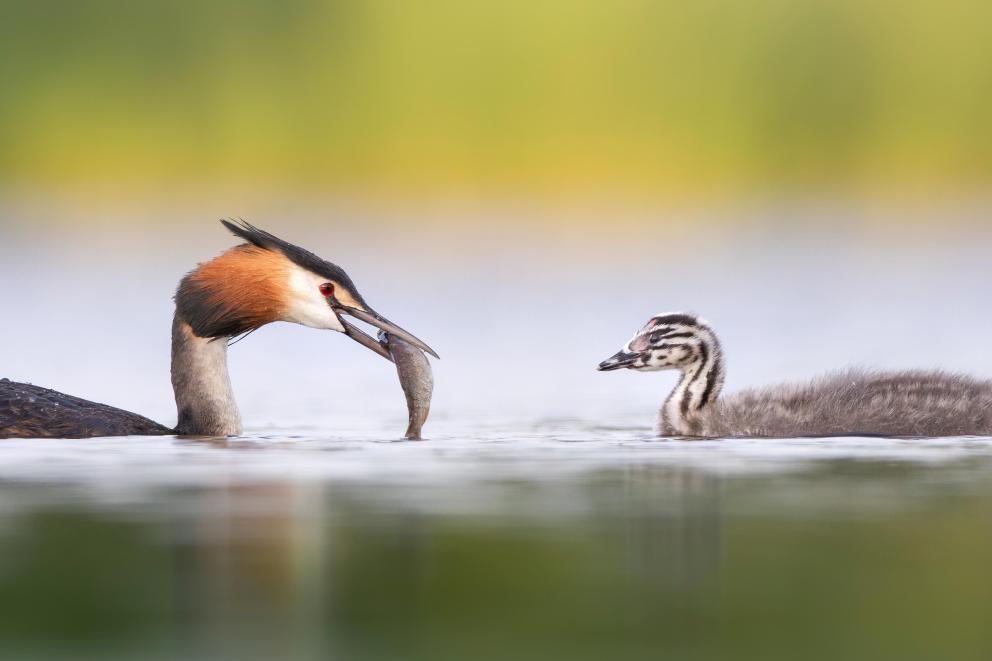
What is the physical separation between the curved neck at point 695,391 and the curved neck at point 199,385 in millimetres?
2195

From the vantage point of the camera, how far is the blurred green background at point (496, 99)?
19.7 meters

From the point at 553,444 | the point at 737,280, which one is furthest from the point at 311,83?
the point at 553,444

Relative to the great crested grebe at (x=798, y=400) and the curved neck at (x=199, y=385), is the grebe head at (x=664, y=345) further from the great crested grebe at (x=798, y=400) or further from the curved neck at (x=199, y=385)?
the curved neck at (x=199, y=385)

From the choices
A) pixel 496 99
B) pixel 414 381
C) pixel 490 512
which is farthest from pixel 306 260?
pixel 496 99

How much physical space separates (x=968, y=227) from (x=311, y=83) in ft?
23.3

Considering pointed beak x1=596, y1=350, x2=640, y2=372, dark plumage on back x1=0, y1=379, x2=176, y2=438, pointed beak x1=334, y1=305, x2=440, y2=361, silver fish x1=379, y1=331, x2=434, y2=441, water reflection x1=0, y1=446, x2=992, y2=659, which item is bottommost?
water reflection x1=0, y1=446, x2=992, y2=659

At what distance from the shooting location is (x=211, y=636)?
194 inches

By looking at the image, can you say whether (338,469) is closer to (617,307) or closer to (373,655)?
(373,655)

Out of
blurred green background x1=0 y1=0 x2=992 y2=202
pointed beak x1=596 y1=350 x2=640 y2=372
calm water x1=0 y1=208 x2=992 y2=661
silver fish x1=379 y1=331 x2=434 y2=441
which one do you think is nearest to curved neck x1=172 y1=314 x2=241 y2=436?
calm water x1=0 y1=208 x2=992 y2=661

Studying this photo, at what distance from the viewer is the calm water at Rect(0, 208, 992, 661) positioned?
501 centimetres

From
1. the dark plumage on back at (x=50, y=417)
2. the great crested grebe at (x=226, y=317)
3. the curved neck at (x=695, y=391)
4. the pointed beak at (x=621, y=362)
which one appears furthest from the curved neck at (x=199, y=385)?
the curved neck at (x=695, y=391)

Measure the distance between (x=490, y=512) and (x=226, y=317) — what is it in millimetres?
3173

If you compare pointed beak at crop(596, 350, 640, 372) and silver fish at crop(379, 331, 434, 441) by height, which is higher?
pointed beak at crop(596, 350, 640, 372)

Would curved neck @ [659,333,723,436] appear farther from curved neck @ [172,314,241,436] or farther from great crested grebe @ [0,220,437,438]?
curved neck @ [172,314,241,436]
